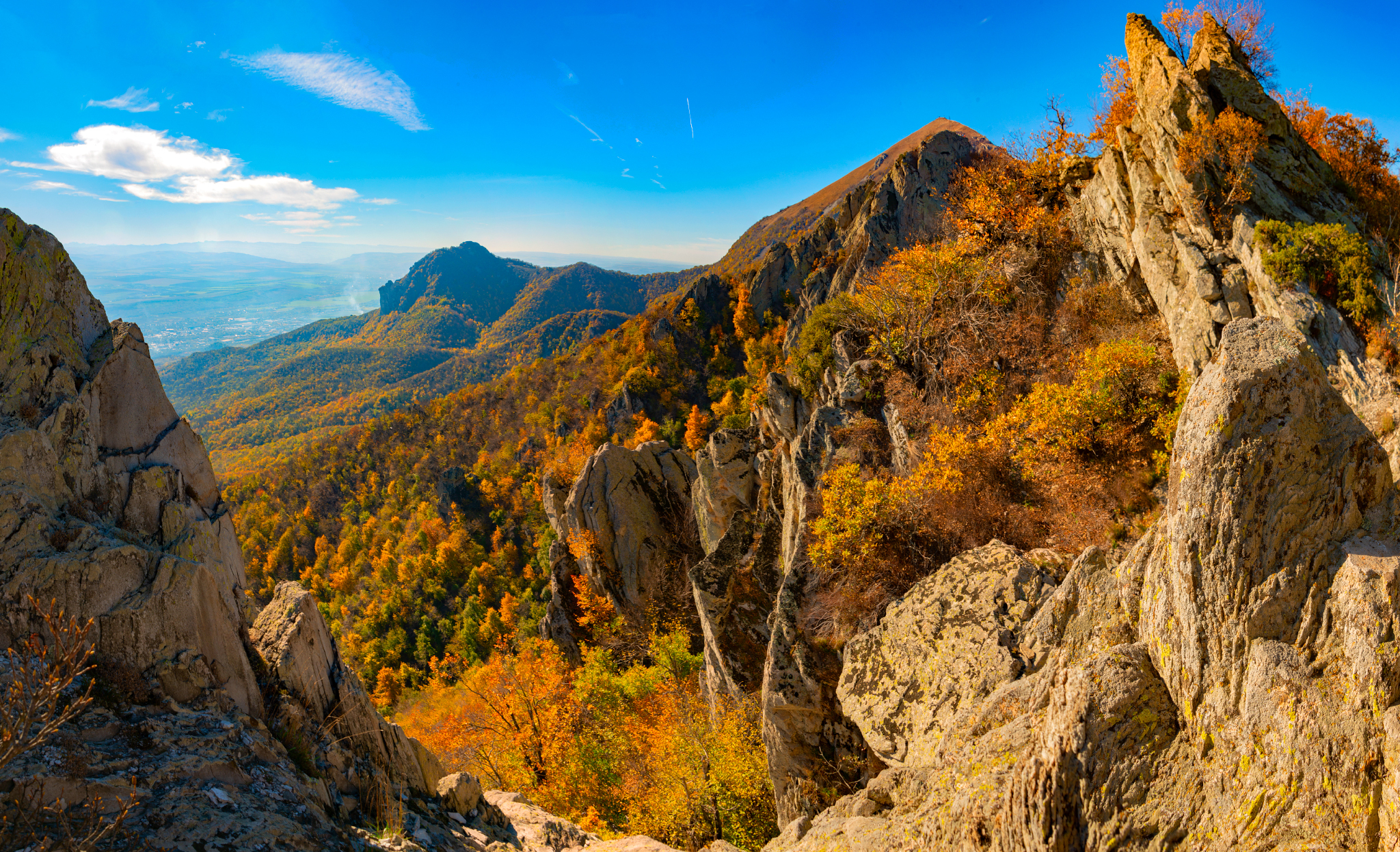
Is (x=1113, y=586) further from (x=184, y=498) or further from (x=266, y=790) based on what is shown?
(x=184, y=498)

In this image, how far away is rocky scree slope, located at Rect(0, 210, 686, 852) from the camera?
23.8 ft

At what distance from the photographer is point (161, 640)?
8805mm

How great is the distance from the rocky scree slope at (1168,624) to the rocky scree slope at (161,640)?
6583 mm

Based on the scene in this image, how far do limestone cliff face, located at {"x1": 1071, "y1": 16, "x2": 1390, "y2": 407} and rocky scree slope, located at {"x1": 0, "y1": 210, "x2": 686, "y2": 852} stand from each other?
1956cm

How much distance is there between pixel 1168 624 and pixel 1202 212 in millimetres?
16160

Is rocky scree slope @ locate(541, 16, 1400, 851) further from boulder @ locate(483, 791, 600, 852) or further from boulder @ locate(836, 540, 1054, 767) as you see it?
boulder @ locate(483, 791, 600, 852)

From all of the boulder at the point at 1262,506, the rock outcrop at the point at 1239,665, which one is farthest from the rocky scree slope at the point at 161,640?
the boulder at the point at 1262,506

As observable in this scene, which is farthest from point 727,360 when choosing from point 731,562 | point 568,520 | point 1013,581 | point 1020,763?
point 1020,763

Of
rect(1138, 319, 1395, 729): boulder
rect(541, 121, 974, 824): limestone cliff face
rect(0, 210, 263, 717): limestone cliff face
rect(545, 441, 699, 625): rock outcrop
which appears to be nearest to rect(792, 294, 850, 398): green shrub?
rect(541, 121, 974, 824): limestone cliff face

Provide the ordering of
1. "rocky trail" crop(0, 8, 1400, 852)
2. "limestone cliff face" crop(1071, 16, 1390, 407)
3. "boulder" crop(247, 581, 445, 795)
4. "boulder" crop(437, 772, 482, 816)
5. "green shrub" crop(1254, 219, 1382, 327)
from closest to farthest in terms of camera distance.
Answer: "rocky trail" crop(0, 8, 1400, 852), "boulder" crop(247, 581, 445, 795), "boulder" crop(437, 772, 482, 816), "green shrub" crop(1254, 219, 1382, 327), "limestone cliff face" crop(1071, 16, 1390, 407)

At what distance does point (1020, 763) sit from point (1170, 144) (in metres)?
19.9

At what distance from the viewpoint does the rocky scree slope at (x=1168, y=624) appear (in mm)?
4934

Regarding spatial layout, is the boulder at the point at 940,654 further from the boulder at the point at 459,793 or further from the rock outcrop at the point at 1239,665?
the boulder at the point at 459,793

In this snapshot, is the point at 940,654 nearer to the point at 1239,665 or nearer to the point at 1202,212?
the point at 1239,665
